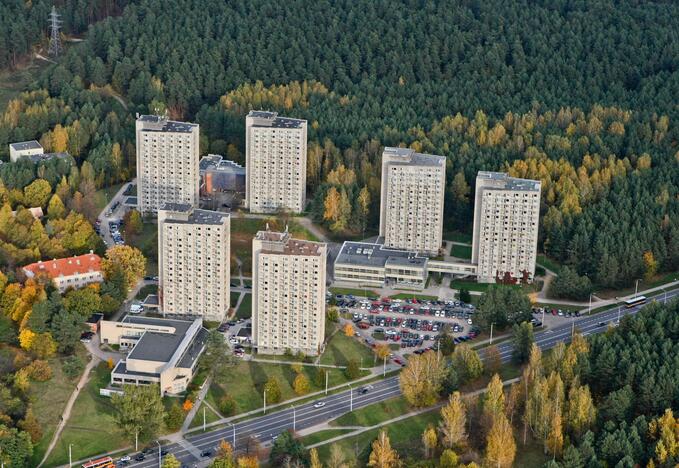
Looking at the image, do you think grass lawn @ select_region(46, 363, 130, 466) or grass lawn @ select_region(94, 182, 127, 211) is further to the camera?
grass lawn @ select_region(94, 182, 127, 211)

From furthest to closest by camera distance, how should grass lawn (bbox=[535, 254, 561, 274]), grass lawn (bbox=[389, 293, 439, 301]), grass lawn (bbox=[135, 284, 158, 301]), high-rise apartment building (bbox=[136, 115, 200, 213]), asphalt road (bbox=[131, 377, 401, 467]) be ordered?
high-rise apartment building (bbox=[136, 115, 200, 213]) → grass lawn (bbox=[535, 254, 561, 274]) → grass lawn (bbox=[389, 293, 439, 301]) → grass lawn (bbox=[135, 284, 158, 301]) → asphalt road (bbox=[131, 377, 401, 467])

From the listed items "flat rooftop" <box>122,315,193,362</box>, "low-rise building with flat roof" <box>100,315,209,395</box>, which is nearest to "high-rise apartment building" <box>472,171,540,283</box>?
"low-rise building with flat roof" <box>100,315,209,395</box>

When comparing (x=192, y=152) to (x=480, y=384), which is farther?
(x=192, y=152)

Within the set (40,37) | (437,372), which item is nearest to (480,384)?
(437,372)

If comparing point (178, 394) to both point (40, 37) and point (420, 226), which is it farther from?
point (40, 37)

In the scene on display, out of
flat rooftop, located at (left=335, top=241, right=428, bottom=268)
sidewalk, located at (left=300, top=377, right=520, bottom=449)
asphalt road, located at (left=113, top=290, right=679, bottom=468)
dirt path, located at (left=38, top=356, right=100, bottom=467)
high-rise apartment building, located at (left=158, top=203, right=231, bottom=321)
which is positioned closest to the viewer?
asphalt road, located at (left=113, top=290, right=679, bottom=468)

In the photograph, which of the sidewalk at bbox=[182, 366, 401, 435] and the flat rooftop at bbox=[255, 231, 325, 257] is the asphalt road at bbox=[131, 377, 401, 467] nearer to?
the sidewalk at bbox=[182, 366, 401, 435]
